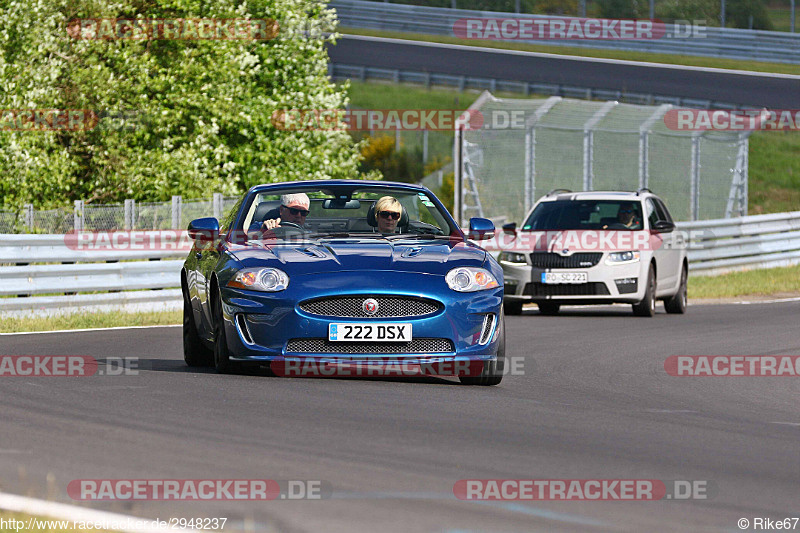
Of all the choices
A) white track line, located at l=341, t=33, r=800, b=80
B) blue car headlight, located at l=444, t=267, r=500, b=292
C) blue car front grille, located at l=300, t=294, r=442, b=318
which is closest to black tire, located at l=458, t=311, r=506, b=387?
blue car headlight, located at l=444, t=267, r=500, b=292

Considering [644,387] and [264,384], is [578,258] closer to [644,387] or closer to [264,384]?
[644,387]

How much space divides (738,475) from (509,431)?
150cm

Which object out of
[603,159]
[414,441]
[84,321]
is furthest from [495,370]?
[603,159]

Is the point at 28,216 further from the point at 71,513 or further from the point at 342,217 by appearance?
the point at 71,513

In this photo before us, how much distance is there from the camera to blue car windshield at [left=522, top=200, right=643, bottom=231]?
1969 centimetres

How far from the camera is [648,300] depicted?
18906mm

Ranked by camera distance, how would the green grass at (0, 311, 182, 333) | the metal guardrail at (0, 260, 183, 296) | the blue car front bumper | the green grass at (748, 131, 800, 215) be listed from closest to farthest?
the blue car front bumper, the green grass at (0, 311, 182, 333), the metal guardrail at (0, 260, 183, 296), the green grass at (748, 131, 800, 215)

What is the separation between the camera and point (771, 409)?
9.52 m

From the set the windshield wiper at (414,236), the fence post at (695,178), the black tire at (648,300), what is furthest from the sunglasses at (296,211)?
the fence post at (695,178)

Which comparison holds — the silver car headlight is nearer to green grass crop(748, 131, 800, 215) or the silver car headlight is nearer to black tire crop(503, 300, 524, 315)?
black tire crop(503, 300, 524, 315)

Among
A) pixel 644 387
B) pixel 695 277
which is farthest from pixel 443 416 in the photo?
pixel 695 277

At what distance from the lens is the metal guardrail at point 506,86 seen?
39656mm

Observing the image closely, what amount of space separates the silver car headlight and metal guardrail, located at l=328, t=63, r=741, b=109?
2052cm

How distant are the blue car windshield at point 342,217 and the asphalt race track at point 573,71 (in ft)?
96.6
